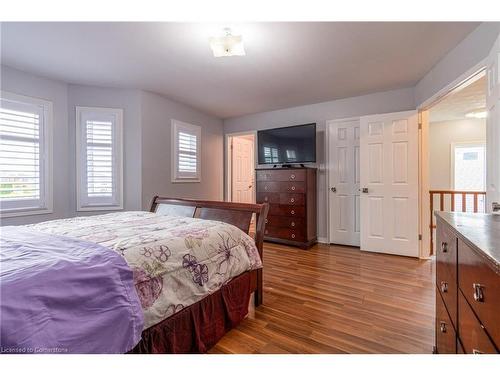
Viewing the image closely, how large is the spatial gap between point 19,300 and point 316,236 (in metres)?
4.01

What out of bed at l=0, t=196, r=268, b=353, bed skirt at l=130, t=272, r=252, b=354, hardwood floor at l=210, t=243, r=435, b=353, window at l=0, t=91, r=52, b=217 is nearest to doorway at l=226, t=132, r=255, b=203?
hardwood floor at l=210, t=243, r=435, b=353

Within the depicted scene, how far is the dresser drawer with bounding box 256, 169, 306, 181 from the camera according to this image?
3.96 metres

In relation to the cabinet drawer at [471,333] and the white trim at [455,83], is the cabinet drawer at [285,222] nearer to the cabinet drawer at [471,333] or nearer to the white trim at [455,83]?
the white trim at [455,83]

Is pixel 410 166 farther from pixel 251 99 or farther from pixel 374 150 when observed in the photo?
pixel 251 99

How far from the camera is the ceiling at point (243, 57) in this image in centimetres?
215

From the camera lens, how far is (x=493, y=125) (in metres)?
1.73

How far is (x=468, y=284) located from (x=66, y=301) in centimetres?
149

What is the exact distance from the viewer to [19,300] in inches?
33.2

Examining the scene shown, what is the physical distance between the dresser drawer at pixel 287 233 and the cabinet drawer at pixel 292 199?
0.43 meters

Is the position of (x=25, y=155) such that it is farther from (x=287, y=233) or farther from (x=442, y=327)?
(x=442, y=327)

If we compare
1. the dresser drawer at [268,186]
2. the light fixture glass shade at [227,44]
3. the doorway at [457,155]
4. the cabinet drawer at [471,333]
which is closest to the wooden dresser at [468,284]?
the cabinet drawer at [471,333]

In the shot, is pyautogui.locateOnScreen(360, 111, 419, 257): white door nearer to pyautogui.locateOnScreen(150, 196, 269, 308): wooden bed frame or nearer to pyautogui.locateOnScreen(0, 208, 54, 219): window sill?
pyautogui.locateOnScreen(150, 196, 269, 308): wooden bed frame

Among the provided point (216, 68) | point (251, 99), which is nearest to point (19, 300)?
point (216, 68)

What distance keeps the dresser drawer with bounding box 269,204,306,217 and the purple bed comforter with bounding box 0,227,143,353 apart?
122 inches
